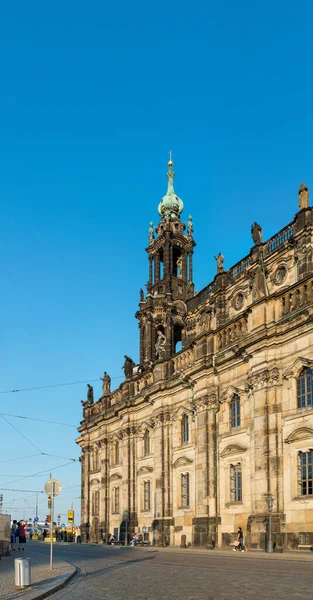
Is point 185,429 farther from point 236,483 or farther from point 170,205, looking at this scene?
point 170,205

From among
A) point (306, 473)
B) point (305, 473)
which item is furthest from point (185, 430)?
point (306, 473)

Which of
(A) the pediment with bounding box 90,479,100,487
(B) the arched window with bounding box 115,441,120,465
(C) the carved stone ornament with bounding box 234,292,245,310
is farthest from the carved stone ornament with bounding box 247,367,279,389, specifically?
(A) the pediment with bounding box 90,479,100,487

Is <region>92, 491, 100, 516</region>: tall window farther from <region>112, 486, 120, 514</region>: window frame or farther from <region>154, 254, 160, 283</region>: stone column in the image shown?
<region>154, 254, 160, 283</region>: stone column

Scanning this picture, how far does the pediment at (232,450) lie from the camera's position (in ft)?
129

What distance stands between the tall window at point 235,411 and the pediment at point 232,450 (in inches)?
43.6

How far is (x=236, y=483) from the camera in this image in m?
40.2

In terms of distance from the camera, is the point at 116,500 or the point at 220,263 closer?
the point at 220,263

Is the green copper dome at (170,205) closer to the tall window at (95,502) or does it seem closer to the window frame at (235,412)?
the tall window at (95,502)

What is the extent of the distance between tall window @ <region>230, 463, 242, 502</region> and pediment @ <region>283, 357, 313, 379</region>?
705cm

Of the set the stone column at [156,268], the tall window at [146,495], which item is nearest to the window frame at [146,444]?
the tall window at [146,495]

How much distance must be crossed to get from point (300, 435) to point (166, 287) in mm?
30539

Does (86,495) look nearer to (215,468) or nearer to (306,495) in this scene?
(215,468)

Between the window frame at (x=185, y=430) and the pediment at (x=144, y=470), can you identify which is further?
the pediment at (x=144, y=470)

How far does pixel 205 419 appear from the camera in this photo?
43281 mm
